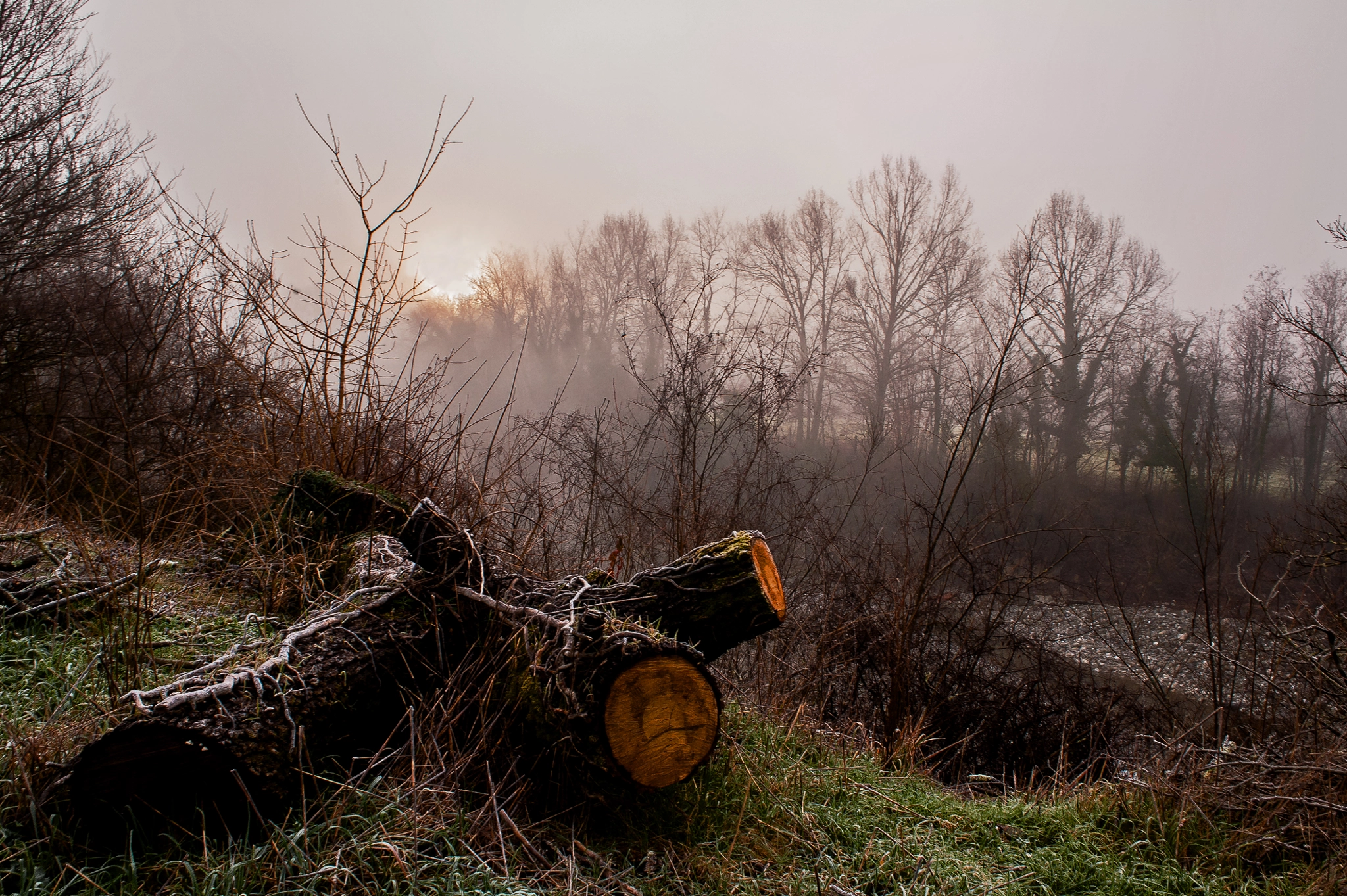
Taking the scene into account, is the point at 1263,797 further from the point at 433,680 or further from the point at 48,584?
the point at 48,584

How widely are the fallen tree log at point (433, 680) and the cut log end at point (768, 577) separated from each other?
0.04 ft

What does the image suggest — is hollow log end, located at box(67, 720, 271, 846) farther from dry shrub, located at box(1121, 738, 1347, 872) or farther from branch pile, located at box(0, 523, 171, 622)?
dry shrub, located at box(1121, 738, 1347, 872)

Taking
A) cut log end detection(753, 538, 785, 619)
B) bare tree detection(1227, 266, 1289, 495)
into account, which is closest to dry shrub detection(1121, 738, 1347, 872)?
cut log end detection(753, 538, 785, 619)

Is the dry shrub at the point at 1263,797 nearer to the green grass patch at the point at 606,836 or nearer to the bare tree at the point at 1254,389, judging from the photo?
the green grass patch at the point at 606,836

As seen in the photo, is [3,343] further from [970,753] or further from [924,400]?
[924,400]

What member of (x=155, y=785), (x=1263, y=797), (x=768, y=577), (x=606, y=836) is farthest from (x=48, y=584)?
(x=1263, y=797)

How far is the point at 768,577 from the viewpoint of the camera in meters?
2.54

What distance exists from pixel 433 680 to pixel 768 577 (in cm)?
136

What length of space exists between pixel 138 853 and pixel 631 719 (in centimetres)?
127

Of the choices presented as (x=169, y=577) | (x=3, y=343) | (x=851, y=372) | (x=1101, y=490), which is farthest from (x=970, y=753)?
(x=851, y=372)

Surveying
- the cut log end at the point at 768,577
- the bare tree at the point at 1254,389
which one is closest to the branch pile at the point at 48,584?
the cut log end at the point at 768,577

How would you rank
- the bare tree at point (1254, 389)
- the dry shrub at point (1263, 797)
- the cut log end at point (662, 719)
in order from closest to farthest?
1. the cut log end at point (662, 719)
2. the dry shrub at point (1263, 797)
3. the bare tree at point (1254, 389)

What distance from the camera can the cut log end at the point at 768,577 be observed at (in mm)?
2455

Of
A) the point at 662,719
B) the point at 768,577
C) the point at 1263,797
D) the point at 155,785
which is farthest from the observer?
the point at 768,577
